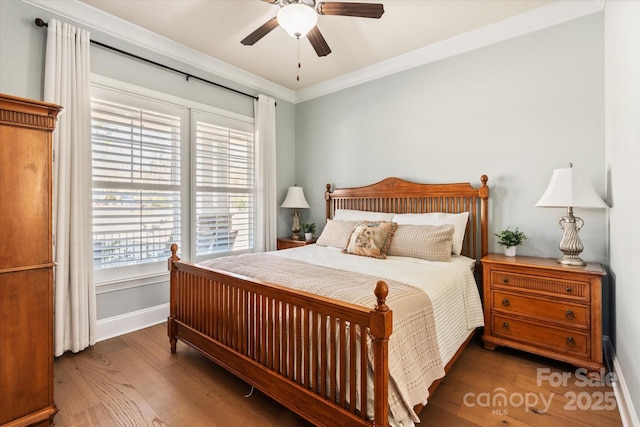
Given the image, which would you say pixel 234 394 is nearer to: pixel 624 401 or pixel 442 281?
pixel 442 281

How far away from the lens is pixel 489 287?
8.14 ft

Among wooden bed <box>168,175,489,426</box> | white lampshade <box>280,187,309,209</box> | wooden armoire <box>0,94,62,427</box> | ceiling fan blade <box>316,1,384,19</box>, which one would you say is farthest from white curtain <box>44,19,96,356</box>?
white lampshade <box>280,187,309,209</box>

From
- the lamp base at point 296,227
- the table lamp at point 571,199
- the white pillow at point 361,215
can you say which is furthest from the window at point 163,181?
the table lamp at point 571,199

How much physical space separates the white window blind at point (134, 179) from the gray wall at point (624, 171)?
347cm

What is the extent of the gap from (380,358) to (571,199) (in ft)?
6.19

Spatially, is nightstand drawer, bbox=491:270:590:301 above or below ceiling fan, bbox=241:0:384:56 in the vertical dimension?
below

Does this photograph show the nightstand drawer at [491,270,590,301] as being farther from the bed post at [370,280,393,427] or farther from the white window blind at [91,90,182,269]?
the white window blind at [91,90,182,269]

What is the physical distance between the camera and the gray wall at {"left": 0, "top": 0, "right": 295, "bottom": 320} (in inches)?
88.6

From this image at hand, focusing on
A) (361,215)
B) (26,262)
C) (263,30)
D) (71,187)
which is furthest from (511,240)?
(71,187)

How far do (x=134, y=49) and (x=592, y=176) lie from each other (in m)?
4.13

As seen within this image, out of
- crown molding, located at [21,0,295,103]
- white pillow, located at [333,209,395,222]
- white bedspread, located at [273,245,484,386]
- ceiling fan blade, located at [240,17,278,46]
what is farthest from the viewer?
white pillow, located at [333,209,395,222]

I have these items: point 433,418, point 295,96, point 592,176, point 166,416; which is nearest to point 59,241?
point 166,416

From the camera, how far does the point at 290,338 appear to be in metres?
1.60

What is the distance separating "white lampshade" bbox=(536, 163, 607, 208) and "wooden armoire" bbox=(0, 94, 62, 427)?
10.4 feet
